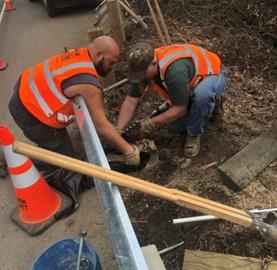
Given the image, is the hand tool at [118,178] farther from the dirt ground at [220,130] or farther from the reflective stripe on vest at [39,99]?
the reflective stripe on vest at [39,99]

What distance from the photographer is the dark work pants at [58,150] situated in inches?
149

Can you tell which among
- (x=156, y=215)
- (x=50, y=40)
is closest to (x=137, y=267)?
(x=156, y=215)

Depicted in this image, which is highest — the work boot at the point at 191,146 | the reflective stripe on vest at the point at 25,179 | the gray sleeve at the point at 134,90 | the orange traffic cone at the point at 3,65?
the gray sleeve at the point at 134,90

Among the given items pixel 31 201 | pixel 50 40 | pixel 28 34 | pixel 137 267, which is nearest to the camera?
pixel 137 267

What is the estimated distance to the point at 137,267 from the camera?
1.74 meters

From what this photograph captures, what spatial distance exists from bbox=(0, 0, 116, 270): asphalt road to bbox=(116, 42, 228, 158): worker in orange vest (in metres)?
0.97

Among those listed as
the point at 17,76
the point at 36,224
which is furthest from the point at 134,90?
the point at 17,76

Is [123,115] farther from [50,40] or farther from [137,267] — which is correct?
[50,40]

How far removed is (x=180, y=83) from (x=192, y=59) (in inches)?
12.4

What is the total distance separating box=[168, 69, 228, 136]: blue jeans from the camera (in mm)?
3742

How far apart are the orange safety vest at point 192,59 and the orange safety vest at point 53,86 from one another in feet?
1.90

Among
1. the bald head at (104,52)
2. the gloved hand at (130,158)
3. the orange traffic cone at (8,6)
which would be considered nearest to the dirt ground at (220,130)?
the gloved hand at (130,158)

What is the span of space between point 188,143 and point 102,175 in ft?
6.36

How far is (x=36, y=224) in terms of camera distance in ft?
11.6
